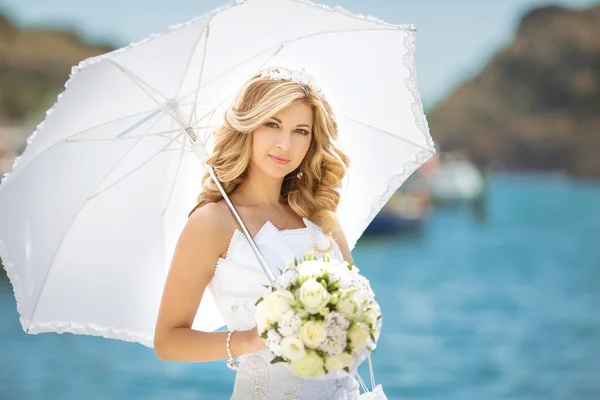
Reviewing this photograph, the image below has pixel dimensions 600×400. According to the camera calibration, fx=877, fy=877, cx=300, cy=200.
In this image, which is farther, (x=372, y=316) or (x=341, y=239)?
(x=341, y=239)

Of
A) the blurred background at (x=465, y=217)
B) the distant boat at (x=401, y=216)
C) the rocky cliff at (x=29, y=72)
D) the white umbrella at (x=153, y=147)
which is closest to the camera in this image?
the white umbrella at (x=153, y=147)

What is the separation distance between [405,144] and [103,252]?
0.94m

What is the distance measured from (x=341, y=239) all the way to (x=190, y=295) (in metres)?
0.52

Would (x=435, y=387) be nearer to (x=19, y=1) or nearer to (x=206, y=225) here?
(x=206, y=225)

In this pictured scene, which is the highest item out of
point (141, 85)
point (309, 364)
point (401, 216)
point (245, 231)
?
point (401, 216)

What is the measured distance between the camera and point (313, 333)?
5.90ft

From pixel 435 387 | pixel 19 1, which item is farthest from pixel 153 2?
pixel 435 387

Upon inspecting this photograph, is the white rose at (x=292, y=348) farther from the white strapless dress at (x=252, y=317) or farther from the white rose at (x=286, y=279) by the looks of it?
the white strapless dress at (x=252, y=317)

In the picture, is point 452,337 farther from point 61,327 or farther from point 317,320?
point 317,320

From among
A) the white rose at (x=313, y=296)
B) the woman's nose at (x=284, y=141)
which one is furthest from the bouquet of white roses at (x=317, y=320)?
the woman's nose at (x=284, y=141)

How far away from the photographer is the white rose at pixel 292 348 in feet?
5.92

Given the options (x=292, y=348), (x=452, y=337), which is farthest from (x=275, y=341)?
(x=452, y=337)

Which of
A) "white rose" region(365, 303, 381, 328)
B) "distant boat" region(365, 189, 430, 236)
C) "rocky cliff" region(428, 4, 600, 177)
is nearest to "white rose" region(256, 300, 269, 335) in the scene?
"white rose" region(365, 303, 381, 328)

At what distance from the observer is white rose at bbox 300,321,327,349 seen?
1.80 meters
